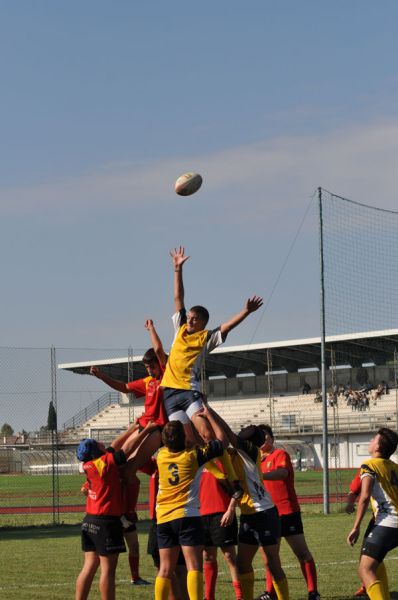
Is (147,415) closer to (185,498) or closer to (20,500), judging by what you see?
(185,498)

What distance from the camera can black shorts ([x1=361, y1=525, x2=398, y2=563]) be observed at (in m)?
9.70

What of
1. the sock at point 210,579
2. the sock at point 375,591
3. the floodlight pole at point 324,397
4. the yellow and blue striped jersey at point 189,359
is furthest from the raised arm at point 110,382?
the floodlight pole at point 324,397

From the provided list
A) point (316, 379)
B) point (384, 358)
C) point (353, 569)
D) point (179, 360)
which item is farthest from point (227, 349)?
point (179, 360)

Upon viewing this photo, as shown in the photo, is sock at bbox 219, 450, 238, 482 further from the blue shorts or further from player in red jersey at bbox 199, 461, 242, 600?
player in red jersey at bbox 199, 461, 242, 600

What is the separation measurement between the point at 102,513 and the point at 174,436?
1155mm

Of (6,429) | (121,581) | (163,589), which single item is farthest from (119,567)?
(6,429)

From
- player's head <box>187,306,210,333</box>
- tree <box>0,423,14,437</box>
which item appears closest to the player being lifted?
player's head <box>187,306,210,333</box>

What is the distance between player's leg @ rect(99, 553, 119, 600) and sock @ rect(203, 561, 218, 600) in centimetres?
157

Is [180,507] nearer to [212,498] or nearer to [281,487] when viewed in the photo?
[212,498]

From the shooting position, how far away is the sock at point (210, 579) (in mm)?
11156

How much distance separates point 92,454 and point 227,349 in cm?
5653

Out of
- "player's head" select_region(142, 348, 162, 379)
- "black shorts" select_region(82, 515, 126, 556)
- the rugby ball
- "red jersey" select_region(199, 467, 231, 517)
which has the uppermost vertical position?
the rugby ball

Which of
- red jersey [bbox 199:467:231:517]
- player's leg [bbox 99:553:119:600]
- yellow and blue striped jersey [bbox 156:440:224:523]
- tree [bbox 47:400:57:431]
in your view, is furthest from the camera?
tree [bbox 47:400:57:431]

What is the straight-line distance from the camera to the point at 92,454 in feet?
33.0
